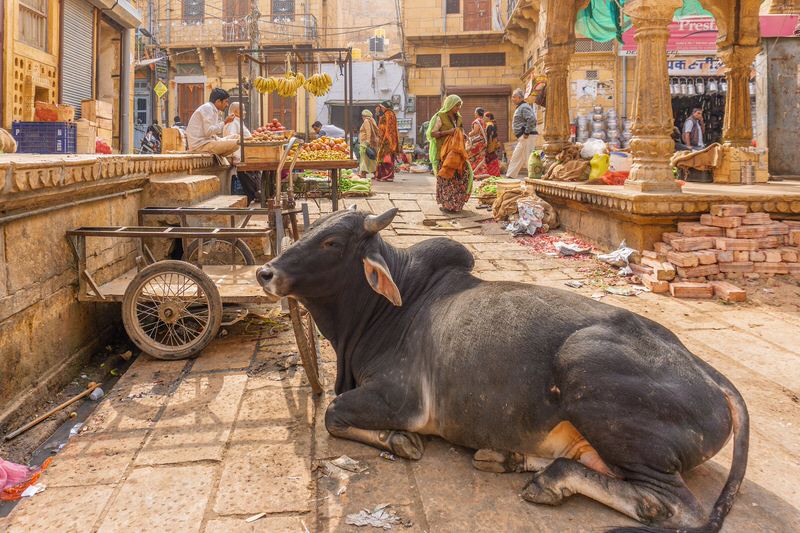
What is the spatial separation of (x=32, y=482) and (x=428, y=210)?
920 cm

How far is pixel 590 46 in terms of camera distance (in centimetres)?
2031

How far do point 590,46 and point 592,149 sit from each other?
11.5 m

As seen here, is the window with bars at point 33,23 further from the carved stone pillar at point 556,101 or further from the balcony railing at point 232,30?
the balcony railing at point 232,30

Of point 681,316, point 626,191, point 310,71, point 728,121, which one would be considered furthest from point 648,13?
point 310,71

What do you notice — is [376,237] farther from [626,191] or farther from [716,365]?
[626,191]

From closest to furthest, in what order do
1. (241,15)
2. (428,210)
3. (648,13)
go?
1. (648,13)
2. (428,210)
3. (241,15)

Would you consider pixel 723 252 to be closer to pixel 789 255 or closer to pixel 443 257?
pixel 789 255

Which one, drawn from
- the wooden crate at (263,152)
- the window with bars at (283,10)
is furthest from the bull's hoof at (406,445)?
the window with bars at (283,10)

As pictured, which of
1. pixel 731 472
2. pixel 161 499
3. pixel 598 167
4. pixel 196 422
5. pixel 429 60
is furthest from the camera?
pixel 429 60

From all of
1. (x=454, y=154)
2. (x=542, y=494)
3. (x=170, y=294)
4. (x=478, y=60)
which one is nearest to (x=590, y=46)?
(x=478, y=60)

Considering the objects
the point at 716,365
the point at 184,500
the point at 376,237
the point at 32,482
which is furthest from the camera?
the point at 716,365

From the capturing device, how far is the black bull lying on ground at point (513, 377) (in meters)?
2.34

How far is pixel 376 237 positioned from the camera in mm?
3270

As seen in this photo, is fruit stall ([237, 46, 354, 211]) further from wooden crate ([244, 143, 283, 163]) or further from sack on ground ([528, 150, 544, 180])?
sack on ground ([528, 150, 544, 180])
